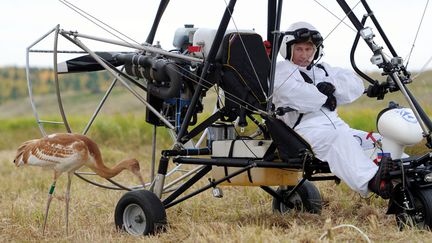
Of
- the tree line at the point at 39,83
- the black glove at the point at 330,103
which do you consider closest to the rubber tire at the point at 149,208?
the black glove at the point at 330,103

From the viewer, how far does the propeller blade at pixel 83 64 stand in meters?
8.84

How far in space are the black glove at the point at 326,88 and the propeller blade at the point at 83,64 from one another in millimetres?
2273

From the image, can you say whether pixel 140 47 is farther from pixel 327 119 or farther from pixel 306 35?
pixel 327 119

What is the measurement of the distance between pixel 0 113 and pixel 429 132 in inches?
1249

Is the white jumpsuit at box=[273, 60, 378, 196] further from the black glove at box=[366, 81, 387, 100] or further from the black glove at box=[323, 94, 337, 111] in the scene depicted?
the black glove at box=[366, 81, 387, 100]

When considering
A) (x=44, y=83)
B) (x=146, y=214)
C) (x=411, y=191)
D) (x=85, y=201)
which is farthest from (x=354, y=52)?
(x=44, y=83)

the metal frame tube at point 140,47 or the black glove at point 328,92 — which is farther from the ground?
Result: the metal frame tube at point 140,47

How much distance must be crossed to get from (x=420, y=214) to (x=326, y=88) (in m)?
1.49

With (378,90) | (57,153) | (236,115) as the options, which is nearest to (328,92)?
(378,90)

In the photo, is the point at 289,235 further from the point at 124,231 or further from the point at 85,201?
the point at 85,201

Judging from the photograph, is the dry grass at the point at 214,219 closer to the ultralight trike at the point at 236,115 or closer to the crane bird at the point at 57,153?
the ultralight trike at the point at 236,115

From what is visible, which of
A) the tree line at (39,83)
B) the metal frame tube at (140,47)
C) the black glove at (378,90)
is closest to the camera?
the black glove at (378,90)

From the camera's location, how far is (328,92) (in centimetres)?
773

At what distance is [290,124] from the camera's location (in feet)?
25.3
